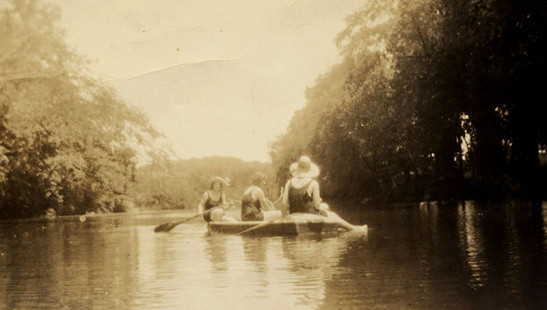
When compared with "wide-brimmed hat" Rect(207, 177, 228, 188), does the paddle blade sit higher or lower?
lower

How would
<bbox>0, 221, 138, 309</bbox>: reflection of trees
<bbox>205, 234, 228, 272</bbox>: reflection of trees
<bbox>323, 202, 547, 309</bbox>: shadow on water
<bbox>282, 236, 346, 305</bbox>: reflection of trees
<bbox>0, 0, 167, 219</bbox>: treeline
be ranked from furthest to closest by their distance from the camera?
<bbox>0, 0, 167, 219</bbox>: treeline → <bbox>205, 234, 228, 272</bbox>: reflection of trees → <bbox>0, 221, 138, 309</bbox>: reflection of trees → <bbox>282, 236, 346, 305</bbox>: reflection of trees → <bbox>323, 202, 547, 309</bbox>: shadow on water

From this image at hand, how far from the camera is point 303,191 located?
1348 centimetres

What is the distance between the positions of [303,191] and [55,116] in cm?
1048

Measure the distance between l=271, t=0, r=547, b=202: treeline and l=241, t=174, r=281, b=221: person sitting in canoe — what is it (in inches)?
202

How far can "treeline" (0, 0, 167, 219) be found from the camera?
1936 centimetres

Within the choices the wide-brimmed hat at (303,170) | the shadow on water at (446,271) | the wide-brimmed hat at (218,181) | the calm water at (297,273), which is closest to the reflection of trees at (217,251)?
the calm water at (297,273)

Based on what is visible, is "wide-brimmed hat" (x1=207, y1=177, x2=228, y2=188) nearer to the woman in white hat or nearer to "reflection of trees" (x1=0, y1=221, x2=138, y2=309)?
the woman in white hat

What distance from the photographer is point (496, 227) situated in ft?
43.8

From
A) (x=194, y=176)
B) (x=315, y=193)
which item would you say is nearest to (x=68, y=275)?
(x=315, y=193)

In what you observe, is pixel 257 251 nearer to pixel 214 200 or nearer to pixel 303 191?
pixel 303 191

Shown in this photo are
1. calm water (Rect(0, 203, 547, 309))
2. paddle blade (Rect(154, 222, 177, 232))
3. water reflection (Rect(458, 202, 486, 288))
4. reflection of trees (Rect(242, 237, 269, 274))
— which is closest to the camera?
calm water (Rect(0, 203, 547, 309))

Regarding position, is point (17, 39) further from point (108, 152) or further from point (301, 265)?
point (301, 265)

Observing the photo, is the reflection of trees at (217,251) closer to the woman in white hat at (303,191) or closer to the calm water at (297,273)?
the calm water at (297,273)

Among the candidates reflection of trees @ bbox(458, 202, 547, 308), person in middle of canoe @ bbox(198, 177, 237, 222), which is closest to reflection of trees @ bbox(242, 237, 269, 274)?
reflection of trees @ bbox(458, 202, 547, 308)
